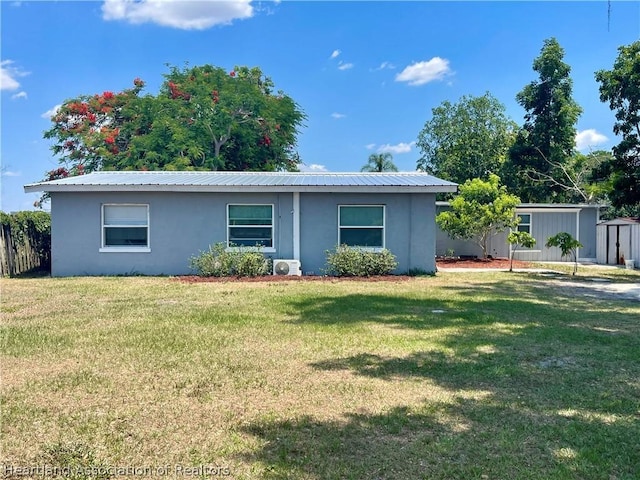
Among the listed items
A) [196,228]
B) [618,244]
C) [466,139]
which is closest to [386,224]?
[196,228]

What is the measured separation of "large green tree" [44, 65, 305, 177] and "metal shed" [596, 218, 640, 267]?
17048 millimetres

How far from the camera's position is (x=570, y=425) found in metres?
3.88

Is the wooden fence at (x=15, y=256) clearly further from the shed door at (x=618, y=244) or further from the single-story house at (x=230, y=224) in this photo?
the shed door at (x=618, y=244)

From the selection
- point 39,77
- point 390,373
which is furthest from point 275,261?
point 39,77

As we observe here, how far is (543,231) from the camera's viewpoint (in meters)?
21.9

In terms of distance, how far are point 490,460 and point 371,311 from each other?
5.56 meters

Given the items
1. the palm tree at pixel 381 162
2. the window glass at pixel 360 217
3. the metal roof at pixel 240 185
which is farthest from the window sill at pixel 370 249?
the palm tree at pixel 381 162

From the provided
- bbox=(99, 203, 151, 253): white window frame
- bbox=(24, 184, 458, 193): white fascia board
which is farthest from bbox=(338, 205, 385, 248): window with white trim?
bbox=(99, 203, 151, 253): white window frame

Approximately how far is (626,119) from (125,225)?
15.7 meters

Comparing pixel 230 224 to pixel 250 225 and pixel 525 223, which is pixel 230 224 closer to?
pixel 250 225

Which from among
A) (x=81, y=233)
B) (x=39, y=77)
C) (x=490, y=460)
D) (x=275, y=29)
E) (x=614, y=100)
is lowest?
(x=490, y=460)

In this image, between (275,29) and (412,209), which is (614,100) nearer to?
(412,209)

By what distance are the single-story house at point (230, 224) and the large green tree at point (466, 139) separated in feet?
61.3

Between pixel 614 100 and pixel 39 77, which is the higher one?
pixel 39 77
